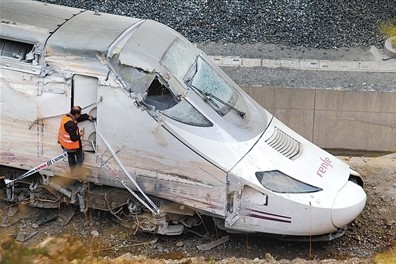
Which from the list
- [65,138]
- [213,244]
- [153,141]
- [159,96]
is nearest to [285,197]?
[213,244]

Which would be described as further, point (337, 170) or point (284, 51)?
point (284, 51)

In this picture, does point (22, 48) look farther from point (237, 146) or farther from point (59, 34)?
point (237, 146)

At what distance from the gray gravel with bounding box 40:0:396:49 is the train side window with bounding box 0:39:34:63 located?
20.8 ft

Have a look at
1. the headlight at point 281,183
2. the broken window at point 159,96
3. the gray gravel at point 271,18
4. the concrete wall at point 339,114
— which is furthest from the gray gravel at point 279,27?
the headlight at point 281,183

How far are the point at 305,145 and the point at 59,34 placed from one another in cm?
367

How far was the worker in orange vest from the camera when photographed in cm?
888

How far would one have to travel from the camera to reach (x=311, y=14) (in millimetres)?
16094

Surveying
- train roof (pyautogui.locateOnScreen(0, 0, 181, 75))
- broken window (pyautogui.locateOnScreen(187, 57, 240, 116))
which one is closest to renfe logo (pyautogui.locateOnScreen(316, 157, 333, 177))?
broken window (pyautogui.locateOnScreen(187, 57, 240, 116))

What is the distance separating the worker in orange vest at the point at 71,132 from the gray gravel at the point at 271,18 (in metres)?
6.79

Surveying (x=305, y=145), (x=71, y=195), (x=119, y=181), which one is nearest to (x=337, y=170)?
(x=305, y=145)

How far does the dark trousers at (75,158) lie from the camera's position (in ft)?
Result: 29.9

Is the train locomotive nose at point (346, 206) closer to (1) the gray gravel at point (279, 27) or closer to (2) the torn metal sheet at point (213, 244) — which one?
(2) the torn metal sheet at point (213, 244)

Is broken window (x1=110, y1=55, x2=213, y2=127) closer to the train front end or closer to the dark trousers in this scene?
the train front end

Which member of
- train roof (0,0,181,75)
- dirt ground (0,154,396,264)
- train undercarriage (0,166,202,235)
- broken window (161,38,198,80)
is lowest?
dirt ground (0,154,396,264)
